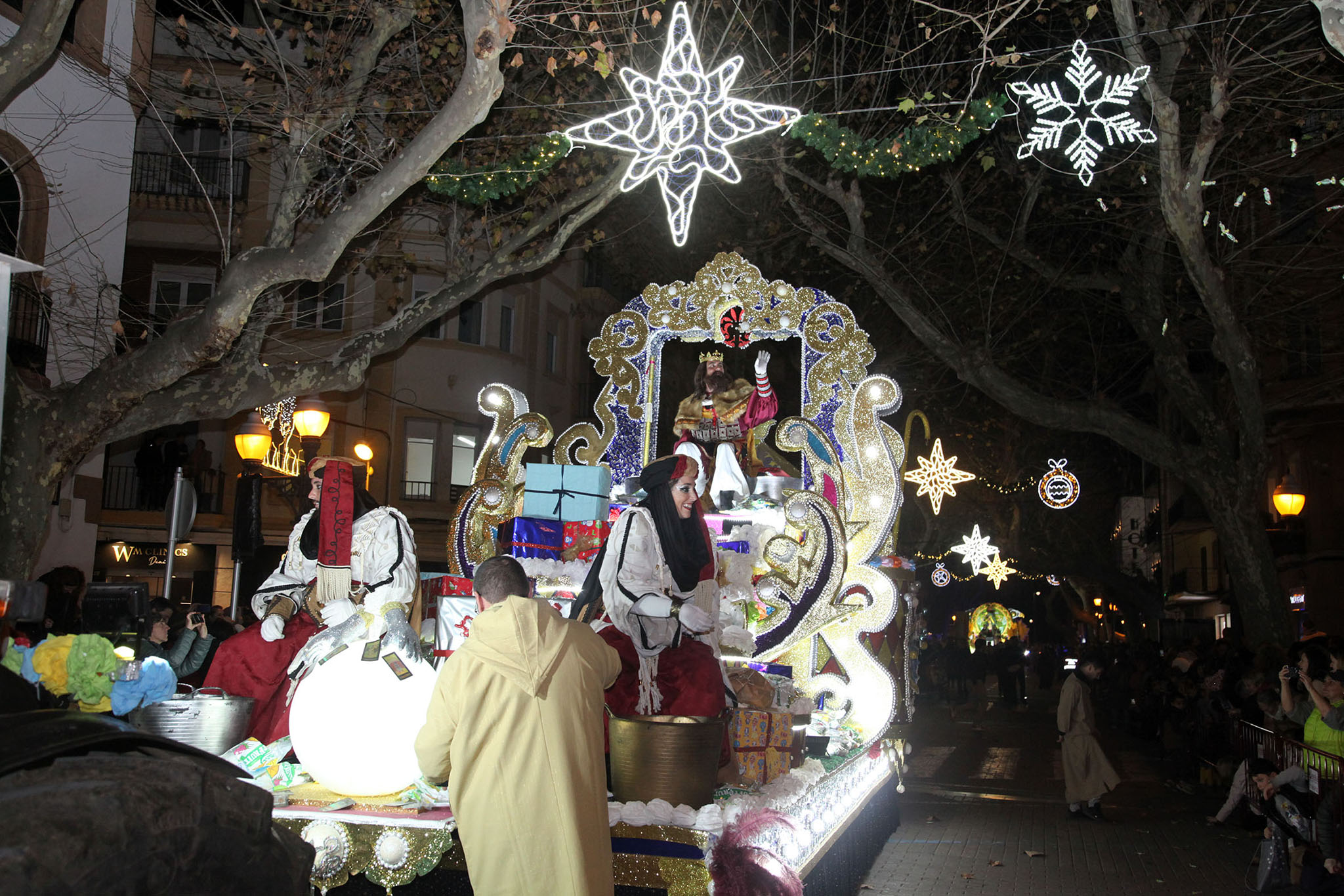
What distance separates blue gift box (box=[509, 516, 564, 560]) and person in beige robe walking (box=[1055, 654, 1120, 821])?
5.91 m

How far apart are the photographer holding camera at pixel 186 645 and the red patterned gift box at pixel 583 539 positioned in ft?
9.77

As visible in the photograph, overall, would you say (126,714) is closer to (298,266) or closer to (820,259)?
(298,266)

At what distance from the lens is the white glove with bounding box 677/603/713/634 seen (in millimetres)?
6625

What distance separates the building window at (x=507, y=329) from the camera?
28.5 m

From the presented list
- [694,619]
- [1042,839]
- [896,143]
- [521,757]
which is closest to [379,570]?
[694,619]

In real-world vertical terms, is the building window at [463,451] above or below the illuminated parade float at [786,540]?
above

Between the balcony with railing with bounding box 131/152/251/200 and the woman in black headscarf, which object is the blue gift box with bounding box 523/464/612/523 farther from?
the balcony with railing with bounding box 131/152/251/200

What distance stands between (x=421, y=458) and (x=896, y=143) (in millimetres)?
17747

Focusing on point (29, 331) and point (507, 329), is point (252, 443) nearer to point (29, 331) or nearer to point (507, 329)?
point (29, 331)

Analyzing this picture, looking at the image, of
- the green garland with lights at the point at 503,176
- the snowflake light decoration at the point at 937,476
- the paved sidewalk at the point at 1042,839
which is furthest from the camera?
the snowflake light decoration at the point at 937,476

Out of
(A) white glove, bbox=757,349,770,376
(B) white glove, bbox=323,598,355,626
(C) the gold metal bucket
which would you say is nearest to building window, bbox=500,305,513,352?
(A) white glove, bbox=757,349,770,376

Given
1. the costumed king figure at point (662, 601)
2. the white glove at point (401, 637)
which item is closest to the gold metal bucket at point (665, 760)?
the costumed king figure at point (662, 601)

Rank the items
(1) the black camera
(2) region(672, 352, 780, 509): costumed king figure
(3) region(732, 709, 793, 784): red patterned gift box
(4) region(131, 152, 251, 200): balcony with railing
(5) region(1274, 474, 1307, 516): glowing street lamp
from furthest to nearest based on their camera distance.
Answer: (4) region(131, 152, 251, 200): balcony with railing → (5) region(1274, 474, 1307, 516): glowing street lamp → (2) region(672, 352, 780, 509): costumed king figure → (3) region(732, 709, 793, 784): red patterned gift box → (1) the black camera

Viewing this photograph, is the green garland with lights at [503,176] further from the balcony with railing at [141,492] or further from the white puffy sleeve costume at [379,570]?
the balcony with railing at [141,492]
